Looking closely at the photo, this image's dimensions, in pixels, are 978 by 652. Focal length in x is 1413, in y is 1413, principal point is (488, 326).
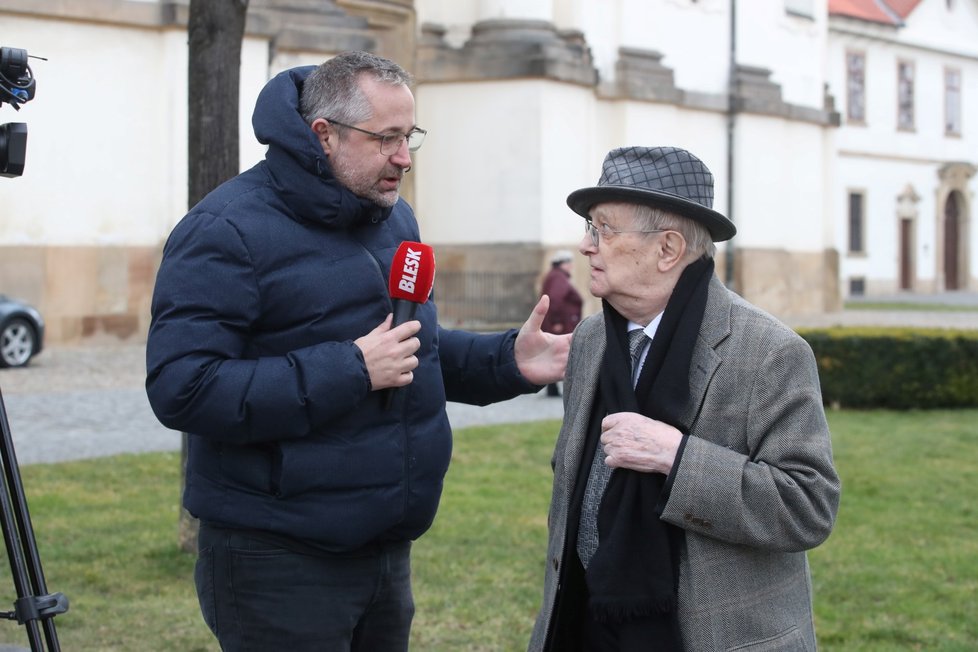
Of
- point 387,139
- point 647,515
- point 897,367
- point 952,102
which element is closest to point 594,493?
point 647,515

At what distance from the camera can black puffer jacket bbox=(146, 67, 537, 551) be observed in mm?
3191

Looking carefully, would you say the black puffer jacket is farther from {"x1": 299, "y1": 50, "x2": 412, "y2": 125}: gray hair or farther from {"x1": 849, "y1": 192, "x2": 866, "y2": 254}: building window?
{"x1": 849, "y1": 192, "x2": 866, "y2": 254}: building window

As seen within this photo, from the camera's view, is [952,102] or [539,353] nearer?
[539,353]

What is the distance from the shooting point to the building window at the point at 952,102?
4962 cm

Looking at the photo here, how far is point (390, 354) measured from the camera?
3.26 meters

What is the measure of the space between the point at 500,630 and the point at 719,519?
3216 mm

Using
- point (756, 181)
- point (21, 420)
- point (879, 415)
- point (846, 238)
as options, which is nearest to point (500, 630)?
point (21, 420)

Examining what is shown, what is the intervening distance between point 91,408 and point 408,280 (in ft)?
33.6

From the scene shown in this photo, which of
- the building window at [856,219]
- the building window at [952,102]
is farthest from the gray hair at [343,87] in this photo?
the building window at [952,102]

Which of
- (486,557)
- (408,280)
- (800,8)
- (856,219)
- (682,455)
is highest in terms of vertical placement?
(800,8)

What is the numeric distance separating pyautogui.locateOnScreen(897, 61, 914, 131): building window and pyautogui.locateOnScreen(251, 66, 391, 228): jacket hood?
46622mm

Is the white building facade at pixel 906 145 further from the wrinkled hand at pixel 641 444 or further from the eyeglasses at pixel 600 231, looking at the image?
the wrinkled hand at pixel 641 444

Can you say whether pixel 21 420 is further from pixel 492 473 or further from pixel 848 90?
pixel 848 90

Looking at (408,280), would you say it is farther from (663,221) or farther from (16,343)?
(16,343)
